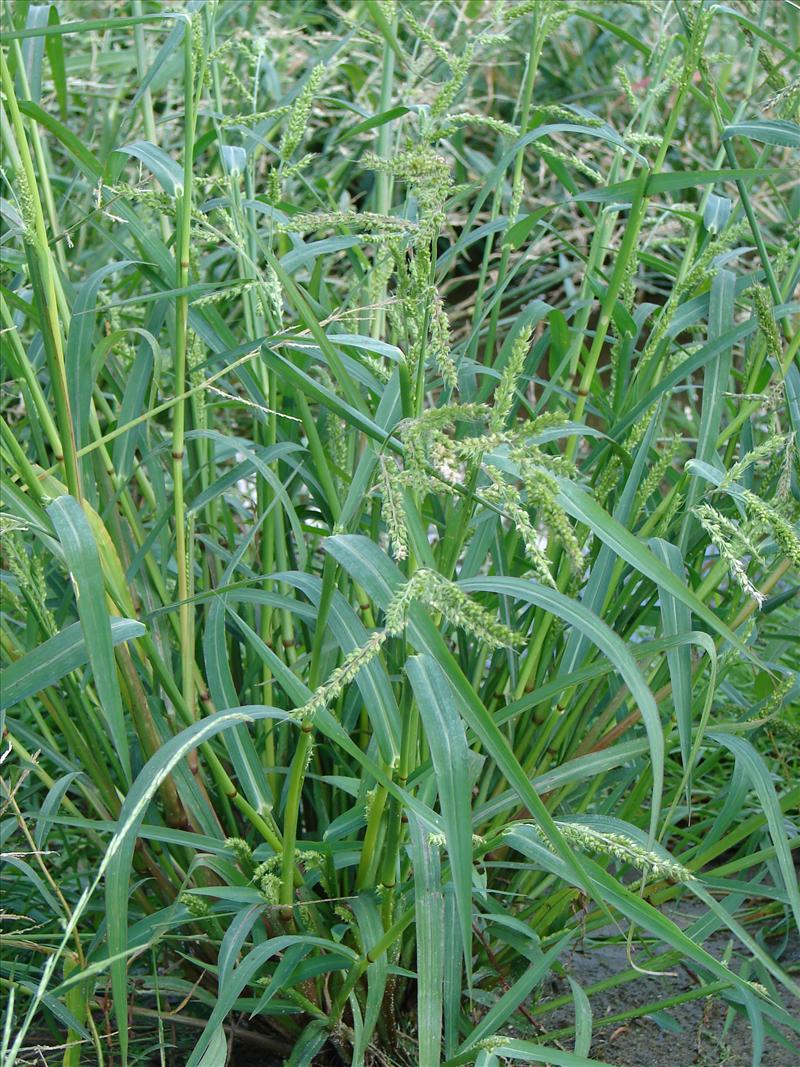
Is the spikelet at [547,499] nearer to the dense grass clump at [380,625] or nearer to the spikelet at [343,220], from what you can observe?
the dense grass clump at [380,625]

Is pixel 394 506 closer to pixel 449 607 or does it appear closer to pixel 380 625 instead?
pixel 449 607

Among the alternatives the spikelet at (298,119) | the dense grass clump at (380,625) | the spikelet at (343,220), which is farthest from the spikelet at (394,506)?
the spikelet at (298,119)

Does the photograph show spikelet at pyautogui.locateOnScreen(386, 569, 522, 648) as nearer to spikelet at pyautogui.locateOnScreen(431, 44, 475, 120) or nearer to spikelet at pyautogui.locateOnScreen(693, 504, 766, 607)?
spikelet at pyautogui.locateOnScreen(693, 504, 766, 607)

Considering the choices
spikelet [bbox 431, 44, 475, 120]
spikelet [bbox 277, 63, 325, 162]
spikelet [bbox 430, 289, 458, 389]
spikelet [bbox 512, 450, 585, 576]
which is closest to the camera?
spikelet [bbox 512, 450, 585, 576]

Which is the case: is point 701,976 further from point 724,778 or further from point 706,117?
point 706,117

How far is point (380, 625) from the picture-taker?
112cm

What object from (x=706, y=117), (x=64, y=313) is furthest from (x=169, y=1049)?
(x=706, y=117)

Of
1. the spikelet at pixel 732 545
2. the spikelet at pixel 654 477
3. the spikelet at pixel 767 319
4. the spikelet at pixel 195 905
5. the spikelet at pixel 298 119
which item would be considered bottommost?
the spikelet at pixel 195 905

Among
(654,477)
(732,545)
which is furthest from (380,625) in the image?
(732,545)

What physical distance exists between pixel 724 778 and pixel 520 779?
1.04 m

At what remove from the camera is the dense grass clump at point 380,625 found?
768 millimetres

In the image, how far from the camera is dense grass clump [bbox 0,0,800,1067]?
77 cm

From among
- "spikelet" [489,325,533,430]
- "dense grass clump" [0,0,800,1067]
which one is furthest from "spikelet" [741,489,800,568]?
"spikelet" [489,325,533,430]

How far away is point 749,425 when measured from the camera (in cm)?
120
